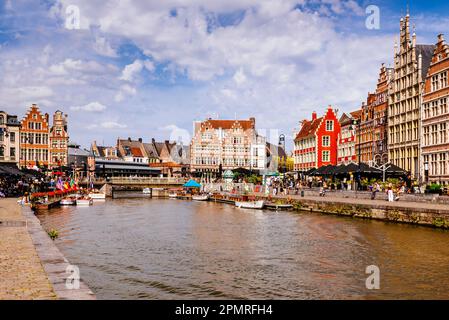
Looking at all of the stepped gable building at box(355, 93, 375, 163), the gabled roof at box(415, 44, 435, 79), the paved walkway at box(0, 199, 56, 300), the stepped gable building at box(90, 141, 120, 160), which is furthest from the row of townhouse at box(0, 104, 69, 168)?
the paved walkway at box(0, 199, 56, 300)

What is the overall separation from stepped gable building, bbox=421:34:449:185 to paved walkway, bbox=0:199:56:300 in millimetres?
42443

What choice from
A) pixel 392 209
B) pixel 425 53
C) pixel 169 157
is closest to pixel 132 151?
pixel 169 157

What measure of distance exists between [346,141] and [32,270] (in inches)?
2688

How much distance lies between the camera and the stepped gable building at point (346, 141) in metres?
74.6

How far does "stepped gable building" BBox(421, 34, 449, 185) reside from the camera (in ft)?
165

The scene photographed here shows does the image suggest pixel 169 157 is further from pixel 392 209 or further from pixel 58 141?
pixel 392 209

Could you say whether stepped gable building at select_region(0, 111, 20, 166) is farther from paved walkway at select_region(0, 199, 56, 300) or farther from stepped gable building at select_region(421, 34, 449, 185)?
paved walkway at select_region(0, 199, 56, 300)

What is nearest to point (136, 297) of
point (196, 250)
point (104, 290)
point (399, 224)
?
point (104, 290)

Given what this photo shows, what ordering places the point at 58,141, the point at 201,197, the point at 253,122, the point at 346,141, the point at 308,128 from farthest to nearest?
the point at 253,122 < the point at 58,141 < the point at 308,128 < the point at 201,197 < the point at 346,141

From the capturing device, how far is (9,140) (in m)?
95.2

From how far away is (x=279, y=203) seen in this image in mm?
53781

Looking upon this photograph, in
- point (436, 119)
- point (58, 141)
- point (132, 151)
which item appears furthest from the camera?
point (132, 151)

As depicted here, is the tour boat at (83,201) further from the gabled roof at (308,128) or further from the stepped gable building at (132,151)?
the stepped gable building at (132,151)
